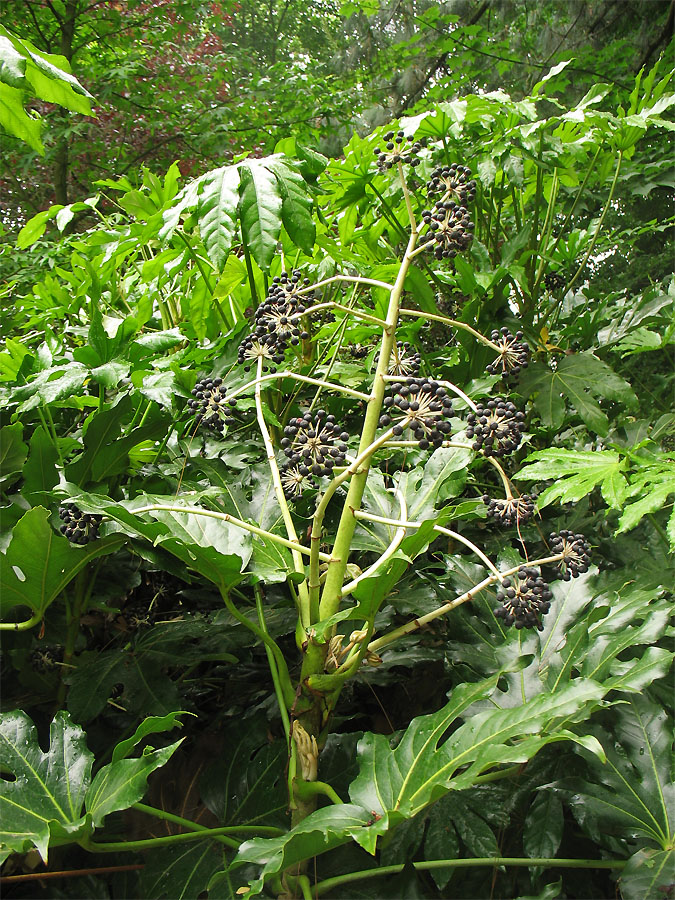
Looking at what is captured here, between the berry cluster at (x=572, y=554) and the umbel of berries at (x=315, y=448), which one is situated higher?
the umbel of berries at (x=315, y=448)

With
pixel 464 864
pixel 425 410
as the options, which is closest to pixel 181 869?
pixel 464 864

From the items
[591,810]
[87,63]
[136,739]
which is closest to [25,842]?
[136,739]

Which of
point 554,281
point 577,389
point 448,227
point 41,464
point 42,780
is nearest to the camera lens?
point 42,780

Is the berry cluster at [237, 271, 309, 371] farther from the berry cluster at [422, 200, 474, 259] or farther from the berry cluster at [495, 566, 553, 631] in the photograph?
the berry cluster at [495, 566, 553, 631]

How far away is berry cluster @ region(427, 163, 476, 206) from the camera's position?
0.86 meters

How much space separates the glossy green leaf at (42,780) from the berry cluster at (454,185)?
86 centimetres

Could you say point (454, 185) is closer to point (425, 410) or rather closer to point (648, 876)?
point (425, 410)

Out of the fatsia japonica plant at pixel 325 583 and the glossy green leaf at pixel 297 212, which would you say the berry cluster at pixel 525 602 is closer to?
the fatsia japonica plant at pixel 325 583

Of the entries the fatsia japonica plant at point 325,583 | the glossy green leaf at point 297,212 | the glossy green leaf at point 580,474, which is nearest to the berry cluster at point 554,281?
the fatsia japonica plant at point 325,583

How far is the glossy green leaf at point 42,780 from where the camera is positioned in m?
0.68

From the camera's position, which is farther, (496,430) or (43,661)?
(43,661)

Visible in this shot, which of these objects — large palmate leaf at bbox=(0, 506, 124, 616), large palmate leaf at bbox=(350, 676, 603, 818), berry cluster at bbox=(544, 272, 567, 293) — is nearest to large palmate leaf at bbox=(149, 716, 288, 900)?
large palmate leaf at bbox=(350, 676, 603, 818)

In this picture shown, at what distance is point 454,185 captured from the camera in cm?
87

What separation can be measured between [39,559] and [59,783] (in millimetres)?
278
